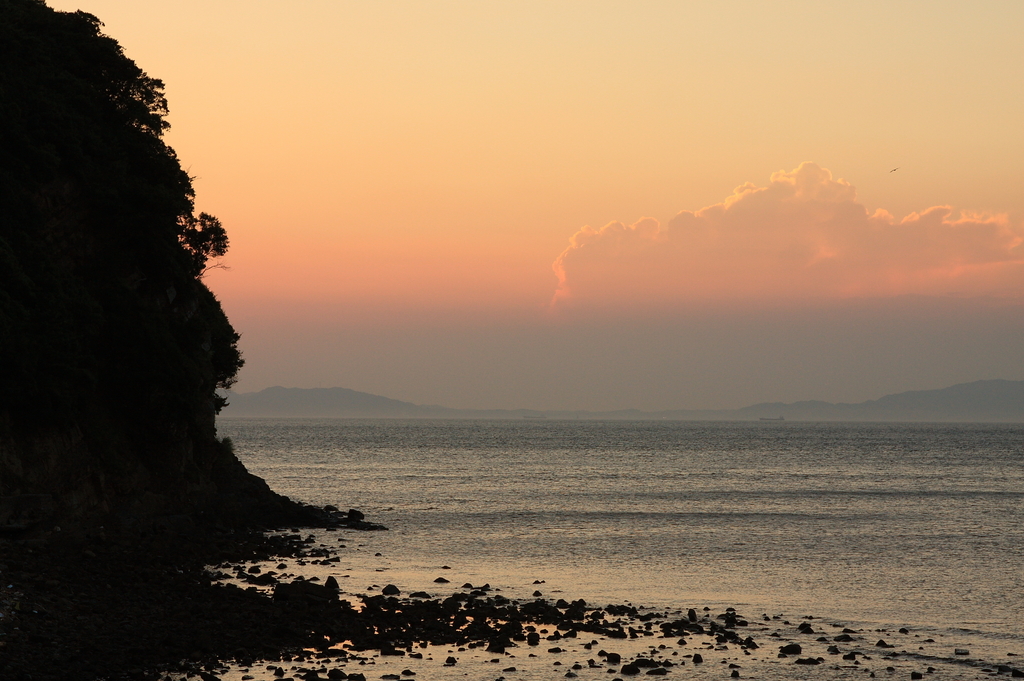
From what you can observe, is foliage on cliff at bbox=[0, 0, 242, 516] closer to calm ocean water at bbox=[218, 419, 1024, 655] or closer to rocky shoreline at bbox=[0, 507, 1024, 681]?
rocky shoreline at bbox=[0, 507, 1024, 681]

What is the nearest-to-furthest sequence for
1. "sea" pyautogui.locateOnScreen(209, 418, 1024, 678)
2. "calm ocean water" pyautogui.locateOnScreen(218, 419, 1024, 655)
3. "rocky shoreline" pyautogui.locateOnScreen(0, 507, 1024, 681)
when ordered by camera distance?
"rocky shoreline" pyautogui.locateOnScreen(0, 507, 1024, 681), "sea" pyautogui.locateOnScreen(209, 418, 1024, 678), "calm ocean water" pyautogui.locateOnScreen(218, 419, 1024, 655)

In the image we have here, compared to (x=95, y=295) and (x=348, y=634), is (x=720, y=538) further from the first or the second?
(x=95, y=295)

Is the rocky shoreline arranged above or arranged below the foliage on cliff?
below

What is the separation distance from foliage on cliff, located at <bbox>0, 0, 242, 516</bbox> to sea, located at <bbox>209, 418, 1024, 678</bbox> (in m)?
12.4

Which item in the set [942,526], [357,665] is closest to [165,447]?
[357,665]

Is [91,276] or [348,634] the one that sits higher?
[91,276]

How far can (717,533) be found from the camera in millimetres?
55312

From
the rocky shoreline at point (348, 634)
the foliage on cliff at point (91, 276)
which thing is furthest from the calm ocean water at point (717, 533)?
the foliage on cliff at point (91, 276)

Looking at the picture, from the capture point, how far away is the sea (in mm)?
34812

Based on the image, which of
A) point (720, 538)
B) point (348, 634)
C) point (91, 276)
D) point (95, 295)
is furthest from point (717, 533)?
point (91, 276)

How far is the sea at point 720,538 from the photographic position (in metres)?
34.8

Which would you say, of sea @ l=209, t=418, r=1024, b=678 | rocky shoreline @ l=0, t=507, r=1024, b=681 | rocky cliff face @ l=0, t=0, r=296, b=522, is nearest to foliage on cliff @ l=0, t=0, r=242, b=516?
rocky cliff face @ l=0, t=0, r=296, b=522

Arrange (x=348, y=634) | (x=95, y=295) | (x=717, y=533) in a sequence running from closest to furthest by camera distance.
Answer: (x=348, y=634)
(x=95, y=295)
(x=717, y=533)

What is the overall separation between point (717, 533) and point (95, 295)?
37182mm
